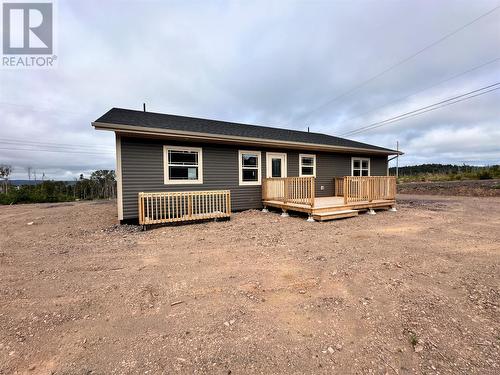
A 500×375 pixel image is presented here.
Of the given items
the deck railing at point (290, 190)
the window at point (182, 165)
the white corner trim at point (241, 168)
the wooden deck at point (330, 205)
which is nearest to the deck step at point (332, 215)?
the wooden deck at point (330, 205)

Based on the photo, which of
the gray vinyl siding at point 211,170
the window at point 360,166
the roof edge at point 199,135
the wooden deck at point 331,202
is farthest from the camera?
the window at point 360,166

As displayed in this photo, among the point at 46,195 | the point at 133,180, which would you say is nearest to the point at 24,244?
the point at 133,180

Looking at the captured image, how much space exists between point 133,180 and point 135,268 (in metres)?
4.28

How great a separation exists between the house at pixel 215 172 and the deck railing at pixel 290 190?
1.3 inches

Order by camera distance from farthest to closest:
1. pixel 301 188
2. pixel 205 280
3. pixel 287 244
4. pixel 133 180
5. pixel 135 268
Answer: pixel 301 188 < pixel 133 180 < pixel 287 244 < pixel 135 268 < pixel 205 280

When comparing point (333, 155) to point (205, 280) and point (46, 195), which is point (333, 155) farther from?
point (46, 195)

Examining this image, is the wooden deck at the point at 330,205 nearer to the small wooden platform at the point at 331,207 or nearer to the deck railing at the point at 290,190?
the small wooden platform at the point at 331,207

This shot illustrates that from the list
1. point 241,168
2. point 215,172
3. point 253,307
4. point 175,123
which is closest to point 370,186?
point 241,168

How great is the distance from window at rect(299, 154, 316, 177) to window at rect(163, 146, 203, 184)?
476cm

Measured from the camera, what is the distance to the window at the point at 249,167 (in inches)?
348

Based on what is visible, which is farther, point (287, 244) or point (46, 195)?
point (46, 195)

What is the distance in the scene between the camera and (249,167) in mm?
9016

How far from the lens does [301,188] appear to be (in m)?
7.58

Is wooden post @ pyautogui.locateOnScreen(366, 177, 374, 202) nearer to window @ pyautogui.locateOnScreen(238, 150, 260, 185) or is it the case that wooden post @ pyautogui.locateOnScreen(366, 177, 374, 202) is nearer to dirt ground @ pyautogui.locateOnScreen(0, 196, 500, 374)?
dirt ground @ pyautogui.locateOnScreen(0, 196, 500, 374)
